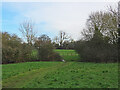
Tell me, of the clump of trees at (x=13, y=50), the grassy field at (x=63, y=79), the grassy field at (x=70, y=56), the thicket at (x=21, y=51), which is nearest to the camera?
the grassy field at (x=63, y=79)

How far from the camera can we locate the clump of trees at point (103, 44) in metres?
22.2

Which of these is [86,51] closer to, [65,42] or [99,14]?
[99,14]

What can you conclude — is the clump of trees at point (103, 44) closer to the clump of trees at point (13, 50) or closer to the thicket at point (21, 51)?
the thicket at point (21, 51)

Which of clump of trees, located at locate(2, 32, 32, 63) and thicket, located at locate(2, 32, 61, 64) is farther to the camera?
thicket, located at locate(2, 32, 61, 64)

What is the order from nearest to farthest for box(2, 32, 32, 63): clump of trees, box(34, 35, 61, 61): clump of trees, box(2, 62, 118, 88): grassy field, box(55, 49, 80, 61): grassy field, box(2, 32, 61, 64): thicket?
box(2, 62, 118, 88): grassy field, box(2, 32, 32, 63): clump of trees, box(2, 32, 61, 64): thicket, box(34, 35, 61, 61): clump of trees, box(55, 49, 80, 61): grassy field

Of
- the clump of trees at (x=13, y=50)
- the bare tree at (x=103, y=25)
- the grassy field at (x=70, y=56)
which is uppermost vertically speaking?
the bare tree at (x=103, y=25)

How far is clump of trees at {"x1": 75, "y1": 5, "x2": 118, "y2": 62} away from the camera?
22158mm

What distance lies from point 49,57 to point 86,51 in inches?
311

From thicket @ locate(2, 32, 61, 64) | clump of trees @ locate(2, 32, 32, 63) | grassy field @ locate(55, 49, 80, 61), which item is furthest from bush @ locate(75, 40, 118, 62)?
clump of trees @ locate(2, 32, 32, 63)

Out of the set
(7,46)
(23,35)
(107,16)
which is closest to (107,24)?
(107,16)

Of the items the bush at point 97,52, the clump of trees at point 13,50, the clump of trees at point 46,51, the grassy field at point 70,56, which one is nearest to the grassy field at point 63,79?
the bush at point 97,52

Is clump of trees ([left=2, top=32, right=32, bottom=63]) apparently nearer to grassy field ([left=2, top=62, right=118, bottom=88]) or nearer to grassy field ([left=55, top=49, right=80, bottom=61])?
grassy field ([left=55, top=49, right=80, bottom=61])

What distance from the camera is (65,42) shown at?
4647cm

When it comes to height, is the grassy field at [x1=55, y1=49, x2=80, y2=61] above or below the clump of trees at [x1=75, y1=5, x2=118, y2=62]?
below
